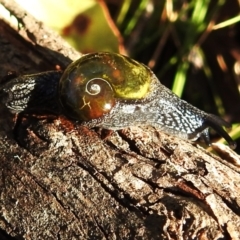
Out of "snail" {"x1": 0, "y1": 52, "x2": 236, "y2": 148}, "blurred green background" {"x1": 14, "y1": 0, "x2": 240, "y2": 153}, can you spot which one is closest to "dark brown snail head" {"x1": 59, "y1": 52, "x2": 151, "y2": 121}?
"snail" {"x1": 0, "y1": 52, "x2": 236, "y2": 148}

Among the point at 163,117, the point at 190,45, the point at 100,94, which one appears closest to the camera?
the point at 100,94

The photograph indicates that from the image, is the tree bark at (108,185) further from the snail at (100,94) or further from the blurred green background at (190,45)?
the blurred green background at (190,45)

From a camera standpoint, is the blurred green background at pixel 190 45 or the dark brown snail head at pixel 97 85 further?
the blurred green background at pixel 190 45

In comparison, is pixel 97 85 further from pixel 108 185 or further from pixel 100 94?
pixel 108 185

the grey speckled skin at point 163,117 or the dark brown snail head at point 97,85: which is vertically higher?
the dark brown snail head at point 97,85

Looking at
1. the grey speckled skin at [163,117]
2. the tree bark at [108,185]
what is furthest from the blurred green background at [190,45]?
the tree bark at [108,185]

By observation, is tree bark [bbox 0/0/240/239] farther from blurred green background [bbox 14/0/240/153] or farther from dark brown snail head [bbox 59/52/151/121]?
blurred green background [bbox 14/0/240/153]

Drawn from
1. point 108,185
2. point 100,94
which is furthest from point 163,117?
point 108,185
